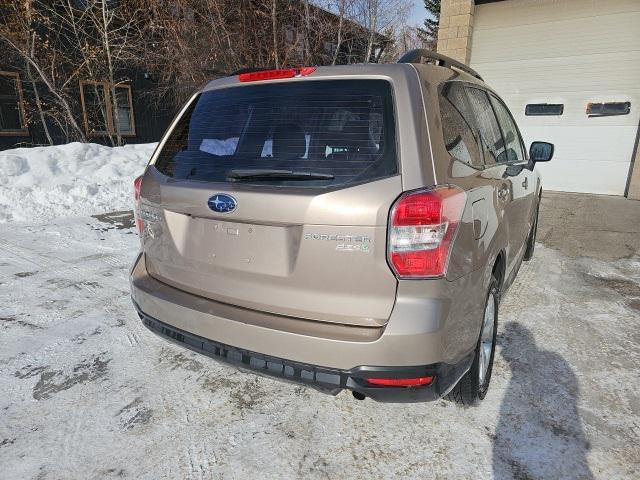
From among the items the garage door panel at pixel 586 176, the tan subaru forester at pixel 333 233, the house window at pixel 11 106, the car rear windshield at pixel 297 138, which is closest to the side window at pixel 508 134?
the tan subaru forester at pixel 333 233

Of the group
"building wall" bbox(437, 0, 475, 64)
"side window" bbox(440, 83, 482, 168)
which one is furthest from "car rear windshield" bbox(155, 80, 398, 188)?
"building wall" bbox(437, 0, 475, 64)

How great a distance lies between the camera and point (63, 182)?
697 cm

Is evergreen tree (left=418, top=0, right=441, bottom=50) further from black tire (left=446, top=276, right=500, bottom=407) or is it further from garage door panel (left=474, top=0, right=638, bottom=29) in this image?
black tire (left=446, top=276, right=500, bottom=407)

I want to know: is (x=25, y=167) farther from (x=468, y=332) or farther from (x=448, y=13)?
(x=448, y=13)

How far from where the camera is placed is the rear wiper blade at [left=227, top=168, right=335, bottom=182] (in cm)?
178

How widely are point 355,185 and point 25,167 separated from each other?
7543 millimetres

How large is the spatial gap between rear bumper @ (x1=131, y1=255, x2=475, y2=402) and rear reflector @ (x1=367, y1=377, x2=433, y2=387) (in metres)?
0.02

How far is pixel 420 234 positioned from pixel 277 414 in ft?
4.23

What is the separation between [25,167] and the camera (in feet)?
23.5

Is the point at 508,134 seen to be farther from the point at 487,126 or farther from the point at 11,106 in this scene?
the point at 11,106

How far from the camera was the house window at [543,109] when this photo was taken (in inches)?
358

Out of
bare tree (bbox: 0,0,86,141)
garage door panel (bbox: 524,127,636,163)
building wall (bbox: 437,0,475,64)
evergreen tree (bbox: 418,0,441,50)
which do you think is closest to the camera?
garage door panel (bbox: 524,127,636,163)

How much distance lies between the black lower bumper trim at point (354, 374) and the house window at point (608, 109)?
8.98 m

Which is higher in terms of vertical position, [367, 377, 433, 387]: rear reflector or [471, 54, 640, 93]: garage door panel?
[471, 54, 640, 93]: garage door panel
